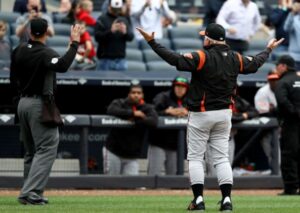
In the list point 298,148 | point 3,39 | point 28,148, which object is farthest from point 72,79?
point 28,148

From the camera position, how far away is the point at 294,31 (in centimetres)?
1712

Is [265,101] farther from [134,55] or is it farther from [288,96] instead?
[134,55]

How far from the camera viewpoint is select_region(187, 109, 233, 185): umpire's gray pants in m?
9.37

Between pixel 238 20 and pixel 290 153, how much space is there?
4.22m

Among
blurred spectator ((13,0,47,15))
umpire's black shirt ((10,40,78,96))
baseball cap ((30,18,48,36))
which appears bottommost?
blurred spectator ((13,0,47,15))

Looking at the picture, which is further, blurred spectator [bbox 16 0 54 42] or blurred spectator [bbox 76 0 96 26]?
blurred spectator [bbox 76 0 96 26]

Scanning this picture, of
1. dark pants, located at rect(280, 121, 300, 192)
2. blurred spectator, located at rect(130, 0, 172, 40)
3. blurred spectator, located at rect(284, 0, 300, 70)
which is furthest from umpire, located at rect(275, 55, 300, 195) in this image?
blurred spectator, located at rect(130, 0, 172, 40)

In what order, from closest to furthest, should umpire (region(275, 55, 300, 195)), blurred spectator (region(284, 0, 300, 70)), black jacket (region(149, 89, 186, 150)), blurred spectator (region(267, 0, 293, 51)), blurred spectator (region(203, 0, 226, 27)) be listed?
1. umpire (region(275, 55, 300, 195))
2. black jacket (region(149, 89, 186, 150))
3. blurred spectator (region(284, 0, 300, 70))
4. blurred spectator (region(203, 0, 226, 27))
5. blurred spectator (region(267, 0, 293, 51))

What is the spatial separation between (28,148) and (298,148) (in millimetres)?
4496

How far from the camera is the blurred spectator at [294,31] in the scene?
55.7ft

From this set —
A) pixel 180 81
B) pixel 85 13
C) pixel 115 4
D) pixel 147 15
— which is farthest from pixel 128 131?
pixel 85 13

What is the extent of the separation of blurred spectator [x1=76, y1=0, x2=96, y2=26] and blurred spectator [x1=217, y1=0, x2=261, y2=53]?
249 cm

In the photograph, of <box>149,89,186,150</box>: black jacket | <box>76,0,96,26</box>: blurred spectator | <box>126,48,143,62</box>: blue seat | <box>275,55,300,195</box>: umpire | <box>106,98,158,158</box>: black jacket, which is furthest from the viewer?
<box>76,0,96,26</box>: blurred spectator

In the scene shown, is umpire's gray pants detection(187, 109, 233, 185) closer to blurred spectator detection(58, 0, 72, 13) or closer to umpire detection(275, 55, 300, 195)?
umpire detection(275, 55, 300, 195)
